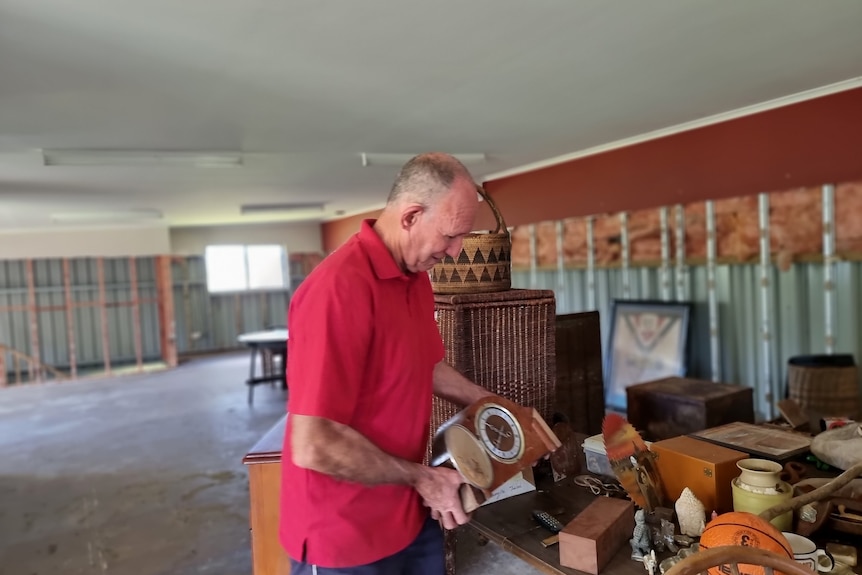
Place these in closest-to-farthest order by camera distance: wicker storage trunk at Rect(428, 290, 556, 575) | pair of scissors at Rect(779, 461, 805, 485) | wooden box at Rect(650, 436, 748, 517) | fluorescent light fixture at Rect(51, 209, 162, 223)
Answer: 1. wooden box at Rect(650, 436, 748, 517)
2. pair of scissors at Rect(779, 461, 805, 485)
3. wicker storage trunk at Rect(428, 290, 556, 575)
4. fluorescent light fixture at Rect(51, 209, 162, 223)

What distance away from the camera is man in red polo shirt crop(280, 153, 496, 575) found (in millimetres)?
1285

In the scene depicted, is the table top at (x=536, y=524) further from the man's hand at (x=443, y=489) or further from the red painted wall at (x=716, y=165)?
the red painted wall at (x=716, y=165)

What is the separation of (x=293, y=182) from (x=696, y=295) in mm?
4697

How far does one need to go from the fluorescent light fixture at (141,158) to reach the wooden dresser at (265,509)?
341cm

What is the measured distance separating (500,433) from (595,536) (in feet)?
1.07

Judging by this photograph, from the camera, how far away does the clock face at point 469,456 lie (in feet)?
4.49

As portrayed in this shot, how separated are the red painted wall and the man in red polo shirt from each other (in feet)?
6.26

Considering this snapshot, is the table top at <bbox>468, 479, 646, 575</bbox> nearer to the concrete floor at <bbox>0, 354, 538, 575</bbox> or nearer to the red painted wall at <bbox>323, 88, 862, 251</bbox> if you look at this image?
the concrete floor at <bbox>0, 354, 538, 575</bbox>

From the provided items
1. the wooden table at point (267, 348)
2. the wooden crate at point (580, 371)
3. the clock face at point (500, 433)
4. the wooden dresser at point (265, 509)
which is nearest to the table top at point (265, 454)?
the wooden dresser at point (265, 509)

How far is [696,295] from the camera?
196 inches

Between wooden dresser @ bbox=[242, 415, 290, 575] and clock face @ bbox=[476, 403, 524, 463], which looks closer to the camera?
clock face @ bbox=[476, 403, 524, 463]

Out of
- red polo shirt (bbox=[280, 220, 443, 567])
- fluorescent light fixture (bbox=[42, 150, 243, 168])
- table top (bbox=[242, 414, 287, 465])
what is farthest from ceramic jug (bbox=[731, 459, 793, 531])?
fluorescent light fixture (bbox=[42, 150, 243, 168])

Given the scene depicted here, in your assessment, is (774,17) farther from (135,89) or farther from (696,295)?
(135,89)

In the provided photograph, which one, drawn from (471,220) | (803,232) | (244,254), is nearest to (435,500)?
(471,220)
